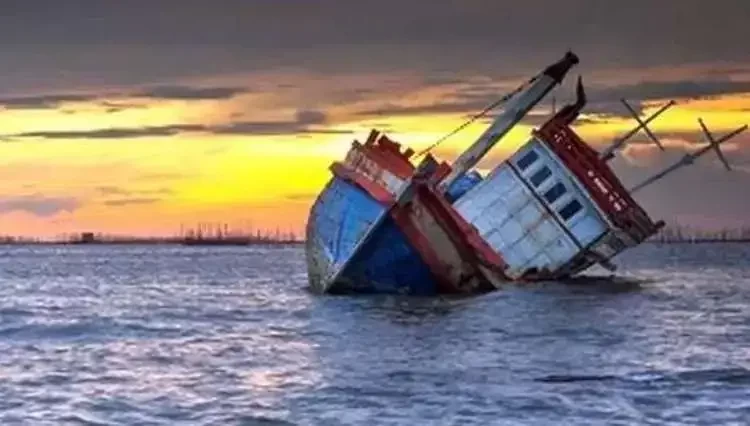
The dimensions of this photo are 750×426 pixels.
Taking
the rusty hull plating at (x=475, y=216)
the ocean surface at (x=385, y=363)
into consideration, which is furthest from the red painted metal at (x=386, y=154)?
the ocean surface at (x=385, y=363)

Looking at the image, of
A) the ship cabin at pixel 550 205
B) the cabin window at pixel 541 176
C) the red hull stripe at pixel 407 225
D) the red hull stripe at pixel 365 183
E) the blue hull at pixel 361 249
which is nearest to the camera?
the red hull stripe at pixel 407 225

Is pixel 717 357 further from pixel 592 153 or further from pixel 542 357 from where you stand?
pixel 592 153

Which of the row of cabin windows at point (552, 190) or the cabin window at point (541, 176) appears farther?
the cabin window at point (541, 176)

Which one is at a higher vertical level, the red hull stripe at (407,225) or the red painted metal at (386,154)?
the red painted metal at (386,154)

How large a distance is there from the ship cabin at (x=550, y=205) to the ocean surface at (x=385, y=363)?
4.40 feet

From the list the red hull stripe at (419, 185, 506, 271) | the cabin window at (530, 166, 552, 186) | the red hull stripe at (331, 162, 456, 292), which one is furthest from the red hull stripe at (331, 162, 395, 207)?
the cabin window at (530, 166, 552, 186)

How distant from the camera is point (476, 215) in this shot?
131 ft

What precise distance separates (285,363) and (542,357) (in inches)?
176

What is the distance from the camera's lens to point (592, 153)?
40281mm

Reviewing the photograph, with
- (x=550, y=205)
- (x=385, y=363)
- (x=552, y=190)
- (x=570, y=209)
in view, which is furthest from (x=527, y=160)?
(x=385, y=363)

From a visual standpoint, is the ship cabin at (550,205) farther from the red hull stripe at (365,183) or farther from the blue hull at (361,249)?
the red hull stripe at (365,183)

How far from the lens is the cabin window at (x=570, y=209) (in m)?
39.1

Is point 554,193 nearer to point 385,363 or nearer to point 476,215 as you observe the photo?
point 476,215

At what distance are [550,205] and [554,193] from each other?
0.37m
